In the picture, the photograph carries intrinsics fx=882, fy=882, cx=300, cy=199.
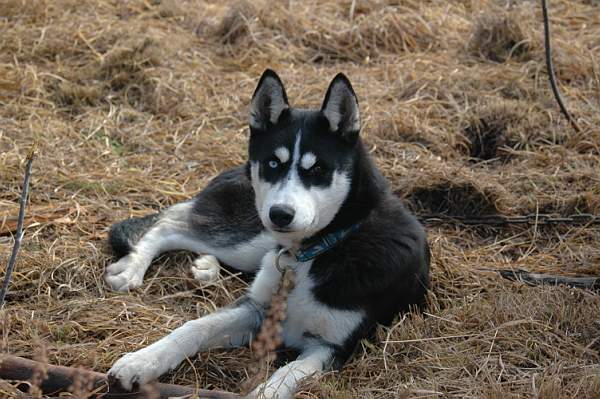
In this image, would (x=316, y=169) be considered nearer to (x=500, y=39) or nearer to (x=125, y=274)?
(x=125, y=274)

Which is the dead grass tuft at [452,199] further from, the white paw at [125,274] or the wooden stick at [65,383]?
the wooden stick at [65,383]

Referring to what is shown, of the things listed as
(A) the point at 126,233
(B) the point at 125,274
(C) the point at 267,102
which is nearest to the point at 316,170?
(C) the point at 267,102

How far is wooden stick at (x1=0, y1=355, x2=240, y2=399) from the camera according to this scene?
352cm

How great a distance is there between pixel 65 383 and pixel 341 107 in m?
1.80

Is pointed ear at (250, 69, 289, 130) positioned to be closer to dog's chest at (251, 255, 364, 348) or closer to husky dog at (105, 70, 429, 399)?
husky dog at (105, 70, 429, 399)

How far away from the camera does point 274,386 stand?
3.68 m

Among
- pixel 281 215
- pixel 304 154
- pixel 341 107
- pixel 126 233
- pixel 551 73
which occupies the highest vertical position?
pixel 341 107

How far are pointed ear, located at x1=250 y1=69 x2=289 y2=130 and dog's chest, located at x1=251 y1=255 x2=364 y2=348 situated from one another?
712 millimetres

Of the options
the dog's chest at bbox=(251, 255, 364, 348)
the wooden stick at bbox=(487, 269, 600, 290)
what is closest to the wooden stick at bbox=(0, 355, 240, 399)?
the dog's chest at bbox=(251, 255, 364, 348)

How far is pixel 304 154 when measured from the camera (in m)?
4.18

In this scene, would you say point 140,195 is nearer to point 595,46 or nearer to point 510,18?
point 510,18

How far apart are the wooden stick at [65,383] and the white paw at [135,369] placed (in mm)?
38

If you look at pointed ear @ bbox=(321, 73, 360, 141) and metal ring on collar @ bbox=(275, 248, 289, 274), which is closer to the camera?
pointed ear @ bbox=(321, 73, 360, 141)

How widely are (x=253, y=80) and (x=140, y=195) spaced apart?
2.29 meters
